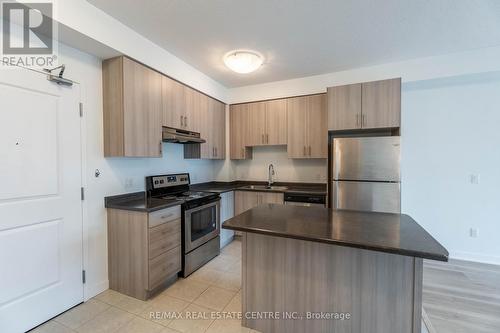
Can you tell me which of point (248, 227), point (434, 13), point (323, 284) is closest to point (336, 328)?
point (323, 284)

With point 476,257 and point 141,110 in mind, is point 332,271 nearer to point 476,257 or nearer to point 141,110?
point 141,110

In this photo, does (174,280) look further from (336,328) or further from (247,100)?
(247,100)

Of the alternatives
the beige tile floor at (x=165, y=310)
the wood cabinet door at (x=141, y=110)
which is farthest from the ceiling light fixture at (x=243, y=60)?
the beige tile floor at (x=165, y=310)

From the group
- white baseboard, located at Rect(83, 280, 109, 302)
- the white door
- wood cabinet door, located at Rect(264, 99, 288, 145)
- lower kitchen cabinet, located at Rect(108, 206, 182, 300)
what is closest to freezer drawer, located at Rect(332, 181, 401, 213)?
wood cabinet door, located at Rect(264, 99, 288, 145)

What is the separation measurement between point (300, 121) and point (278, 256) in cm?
249

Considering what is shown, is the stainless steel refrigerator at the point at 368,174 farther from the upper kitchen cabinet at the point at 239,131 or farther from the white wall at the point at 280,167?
the upper kitchen cabinet at the point at 239,131

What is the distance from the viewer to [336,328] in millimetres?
1576

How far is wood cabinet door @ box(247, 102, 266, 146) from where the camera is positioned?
3900mm

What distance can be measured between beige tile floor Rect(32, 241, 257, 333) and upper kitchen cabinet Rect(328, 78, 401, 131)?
258 cm

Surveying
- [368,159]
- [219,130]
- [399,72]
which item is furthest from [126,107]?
[399,72]

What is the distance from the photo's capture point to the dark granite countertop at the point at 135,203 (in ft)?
7.20

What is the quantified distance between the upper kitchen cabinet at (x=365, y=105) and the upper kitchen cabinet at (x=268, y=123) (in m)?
0.82

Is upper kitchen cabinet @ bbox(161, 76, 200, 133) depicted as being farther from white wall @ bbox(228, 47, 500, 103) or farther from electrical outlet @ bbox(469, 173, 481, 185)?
electrical outlet @ bbox(469, 173, 481, 185)

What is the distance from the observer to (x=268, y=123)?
387 centimetres
